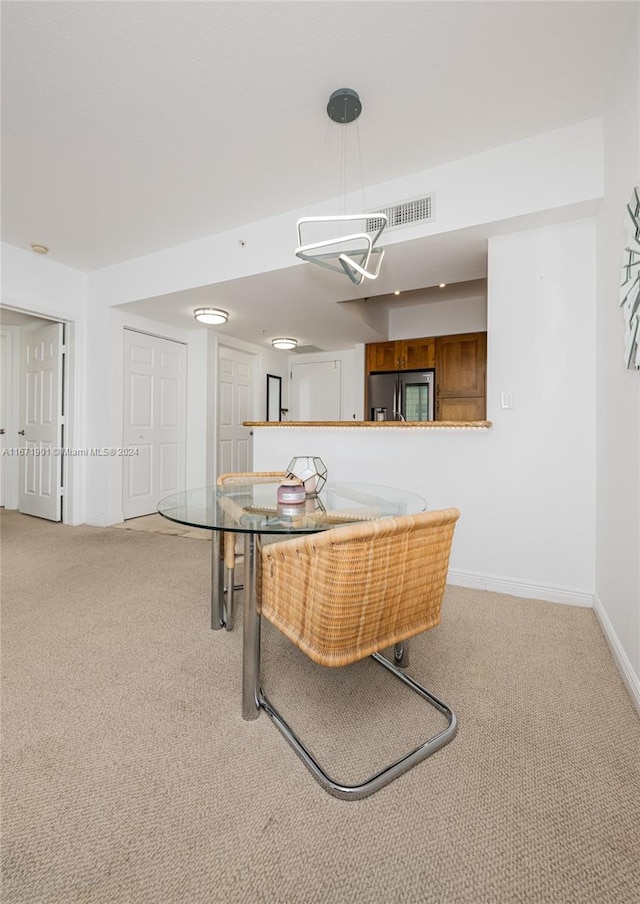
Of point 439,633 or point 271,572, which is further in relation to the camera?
point 439,633

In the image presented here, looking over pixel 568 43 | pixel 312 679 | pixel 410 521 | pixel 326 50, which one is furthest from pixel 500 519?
pixel 326 50

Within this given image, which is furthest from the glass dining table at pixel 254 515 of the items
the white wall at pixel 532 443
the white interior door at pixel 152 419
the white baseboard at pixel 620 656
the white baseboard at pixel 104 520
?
the white interior door at pixel 152 419

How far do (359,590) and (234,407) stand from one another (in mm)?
4975

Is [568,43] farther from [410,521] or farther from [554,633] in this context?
[554,633]

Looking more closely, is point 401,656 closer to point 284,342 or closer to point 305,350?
point 284,342

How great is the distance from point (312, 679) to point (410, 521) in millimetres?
922

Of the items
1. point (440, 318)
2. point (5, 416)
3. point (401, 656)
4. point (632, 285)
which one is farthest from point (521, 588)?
point (5, 416)

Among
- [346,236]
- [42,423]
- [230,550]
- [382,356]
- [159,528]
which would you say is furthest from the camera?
[382,356]

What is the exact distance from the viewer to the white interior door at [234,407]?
5.53m

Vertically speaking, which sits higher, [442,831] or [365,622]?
[365,622]

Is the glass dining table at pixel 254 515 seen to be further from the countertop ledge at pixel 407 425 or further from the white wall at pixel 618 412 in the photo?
the white wall at pixel 618 412

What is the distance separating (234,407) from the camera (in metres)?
5.78

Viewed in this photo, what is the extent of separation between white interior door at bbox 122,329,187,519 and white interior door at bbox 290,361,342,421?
200 centimetres

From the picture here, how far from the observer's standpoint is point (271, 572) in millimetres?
1295
